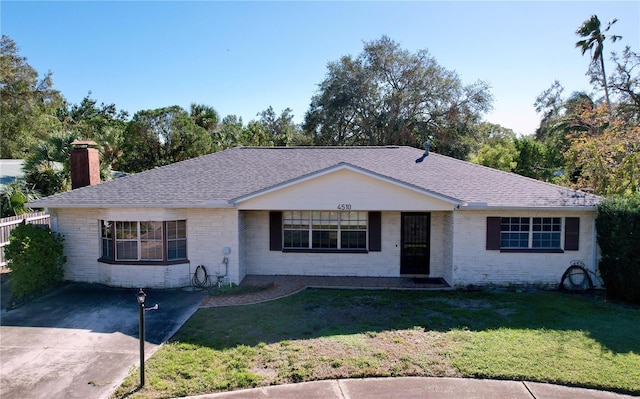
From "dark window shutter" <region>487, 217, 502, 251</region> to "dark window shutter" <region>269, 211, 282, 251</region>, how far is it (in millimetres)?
6554

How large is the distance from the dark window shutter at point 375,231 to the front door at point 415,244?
0.76 meters

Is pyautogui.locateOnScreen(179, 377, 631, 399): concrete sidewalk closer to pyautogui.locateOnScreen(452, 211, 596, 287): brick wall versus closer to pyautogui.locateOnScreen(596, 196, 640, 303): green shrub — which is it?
pyautogui.locateOnScreen(596, 196, 640, 303): green shrub

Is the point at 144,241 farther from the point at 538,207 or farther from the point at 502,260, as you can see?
the point at 538,207

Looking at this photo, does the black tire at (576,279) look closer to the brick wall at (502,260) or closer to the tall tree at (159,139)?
Result: the brick wall at (502,260)

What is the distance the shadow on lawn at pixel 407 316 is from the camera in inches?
346

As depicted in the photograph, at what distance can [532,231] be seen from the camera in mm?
12727

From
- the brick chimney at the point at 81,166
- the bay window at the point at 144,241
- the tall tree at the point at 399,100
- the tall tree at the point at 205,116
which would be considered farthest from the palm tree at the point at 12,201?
the tall tree at the point at 399,100

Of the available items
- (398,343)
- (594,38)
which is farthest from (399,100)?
(398,343)

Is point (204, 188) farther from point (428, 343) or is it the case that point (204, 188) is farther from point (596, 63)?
point (596, 63)

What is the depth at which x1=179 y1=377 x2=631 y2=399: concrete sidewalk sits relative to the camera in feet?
21.3

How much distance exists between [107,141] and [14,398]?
68.3 ft

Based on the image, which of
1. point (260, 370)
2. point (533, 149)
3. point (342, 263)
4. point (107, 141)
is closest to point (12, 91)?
point (107, 141)

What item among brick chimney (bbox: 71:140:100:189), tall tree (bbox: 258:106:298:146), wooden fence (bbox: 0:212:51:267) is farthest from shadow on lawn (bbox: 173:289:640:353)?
tall tree (bbox: 258:106:298:146)

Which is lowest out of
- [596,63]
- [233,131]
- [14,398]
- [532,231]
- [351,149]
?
[14,398]
